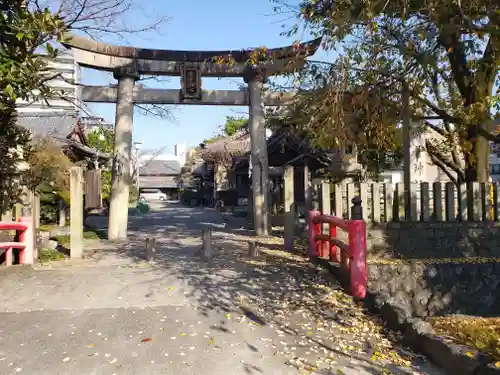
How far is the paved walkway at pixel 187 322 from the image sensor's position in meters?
4.42

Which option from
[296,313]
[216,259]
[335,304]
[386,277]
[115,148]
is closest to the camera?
[296,313]

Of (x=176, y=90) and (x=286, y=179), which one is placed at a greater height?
(x=176, y=90)

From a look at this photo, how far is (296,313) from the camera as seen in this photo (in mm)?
6098

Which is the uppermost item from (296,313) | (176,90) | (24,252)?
(176,90)

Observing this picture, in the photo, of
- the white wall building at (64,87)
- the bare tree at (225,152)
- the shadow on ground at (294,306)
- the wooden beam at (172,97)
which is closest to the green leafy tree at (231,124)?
the bare tree at (225,152)

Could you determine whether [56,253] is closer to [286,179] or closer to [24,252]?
[24,252]

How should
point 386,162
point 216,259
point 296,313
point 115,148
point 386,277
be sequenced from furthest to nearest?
point 386,162
point 115,148
point 216,259
point 386,277
point 296,313

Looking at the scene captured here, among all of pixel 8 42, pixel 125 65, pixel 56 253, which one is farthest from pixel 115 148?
pixel 8 42

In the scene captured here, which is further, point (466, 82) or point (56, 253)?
point (56, 253)

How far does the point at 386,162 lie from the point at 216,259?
42.4 ft

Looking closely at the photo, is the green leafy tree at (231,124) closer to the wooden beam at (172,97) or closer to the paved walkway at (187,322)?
the wooden beam at (172,97)

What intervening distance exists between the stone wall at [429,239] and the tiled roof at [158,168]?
180 ft

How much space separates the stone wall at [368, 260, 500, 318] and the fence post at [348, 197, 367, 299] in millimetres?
1102

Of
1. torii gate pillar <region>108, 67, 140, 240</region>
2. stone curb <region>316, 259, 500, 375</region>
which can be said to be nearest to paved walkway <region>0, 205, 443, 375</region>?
stone curb <region>316, 259, 500, 375</region>
